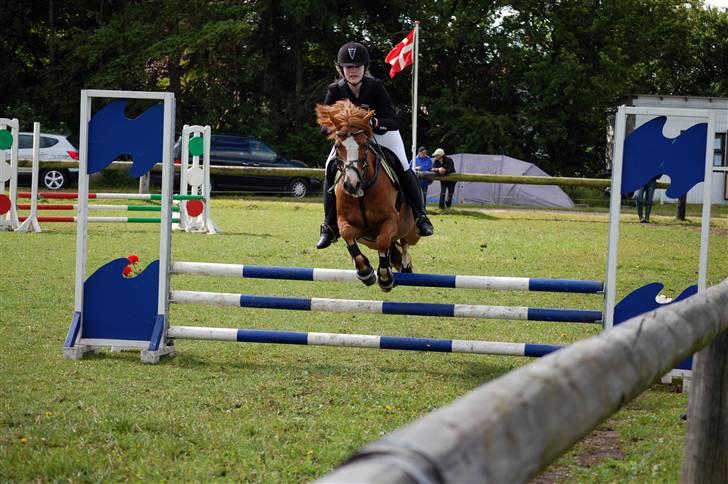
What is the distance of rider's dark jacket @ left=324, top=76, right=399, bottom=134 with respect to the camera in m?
7.55

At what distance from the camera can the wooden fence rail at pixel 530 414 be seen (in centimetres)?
144

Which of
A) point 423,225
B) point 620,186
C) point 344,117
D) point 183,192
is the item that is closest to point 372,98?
point 344,117

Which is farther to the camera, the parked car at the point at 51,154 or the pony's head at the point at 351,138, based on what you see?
the parked car at the point at 51,154

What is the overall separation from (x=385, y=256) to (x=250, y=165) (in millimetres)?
22856

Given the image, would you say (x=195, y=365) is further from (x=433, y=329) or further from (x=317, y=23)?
(x=317, y=23)

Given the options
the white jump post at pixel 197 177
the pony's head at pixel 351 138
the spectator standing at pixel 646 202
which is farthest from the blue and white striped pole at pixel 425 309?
the spectator standing at pixel 646 202

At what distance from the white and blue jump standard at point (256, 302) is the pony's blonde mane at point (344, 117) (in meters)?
0.97

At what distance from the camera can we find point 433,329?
8977 millimetres

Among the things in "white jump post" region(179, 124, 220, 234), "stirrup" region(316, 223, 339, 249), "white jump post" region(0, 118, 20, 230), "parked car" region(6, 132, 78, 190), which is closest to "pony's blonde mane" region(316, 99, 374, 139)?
"stirrup" region(316, 223, 339, 249)

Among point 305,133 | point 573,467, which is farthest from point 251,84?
point 573,467

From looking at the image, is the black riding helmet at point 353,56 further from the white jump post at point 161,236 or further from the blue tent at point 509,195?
the blue tent at point 509,195

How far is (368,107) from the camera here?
286 inches

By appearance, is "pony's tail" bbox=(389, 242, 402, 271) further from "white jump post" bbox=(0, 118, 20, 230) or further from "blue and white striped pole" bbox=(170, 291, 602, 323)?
"white jump post" bbox=(0, 118, 20, 230)

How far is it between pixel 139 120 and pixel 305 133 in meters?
30.2
